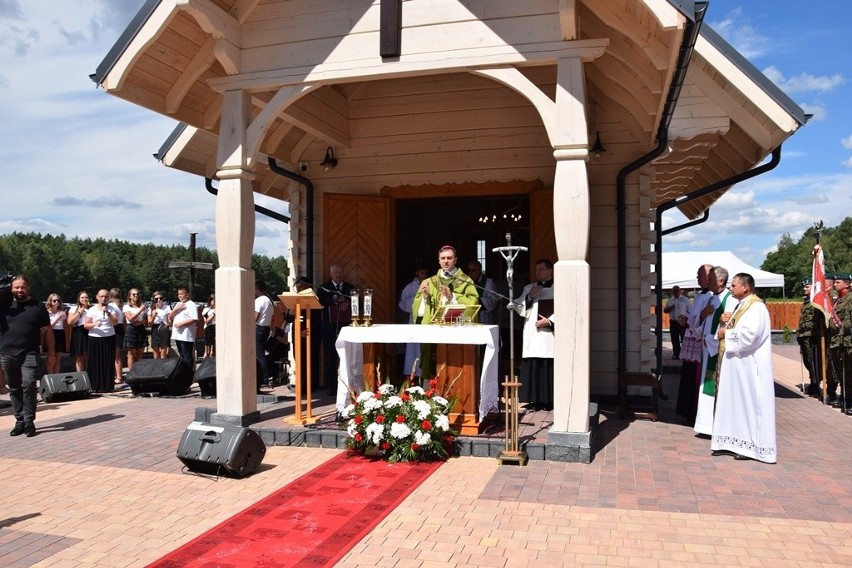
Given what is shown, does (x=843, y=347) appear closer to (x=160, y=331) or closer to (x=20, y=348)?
(x=20, y=348)

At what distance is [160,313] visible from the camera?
1382 cm

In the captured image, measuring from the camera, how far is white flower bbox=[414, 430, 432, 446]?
6195 millimetres

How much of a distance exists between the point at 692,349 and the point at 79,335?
9.79 meters

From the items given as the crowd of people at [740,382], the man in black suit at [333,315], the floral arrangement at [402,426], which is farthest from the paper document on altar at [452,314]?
the crowd of people at [740,382]

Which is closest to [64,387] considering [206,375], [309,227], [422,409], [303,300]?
[206,375]

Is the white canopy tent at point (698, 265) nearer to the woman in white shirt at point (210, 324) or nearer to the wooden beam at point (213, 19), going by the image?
the woman in white shirt at point (210, 324)

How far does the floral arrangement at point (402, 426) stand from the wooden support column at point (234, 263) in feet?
5.02

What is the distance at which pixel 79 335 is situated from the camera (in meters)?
12.0

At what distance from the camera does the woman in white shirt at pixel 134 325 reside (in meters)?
12.6

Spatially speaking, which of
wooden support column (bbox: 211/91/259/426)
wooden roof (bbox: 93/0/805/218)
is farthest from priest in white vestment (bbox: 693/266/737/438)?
wooden support column (bbox: 211/91/259/426)

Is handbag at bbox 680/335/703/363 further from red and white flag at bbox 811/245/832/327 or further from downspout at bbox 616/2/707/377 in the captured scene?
red and white flag at bbox 811/245/832/327

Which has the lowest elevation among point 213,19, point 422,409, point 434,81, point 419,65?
point 422,409

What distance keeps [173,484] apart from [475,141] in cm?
588

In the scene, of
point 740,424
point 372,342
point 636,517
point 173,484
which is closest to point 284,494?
point 173,484
